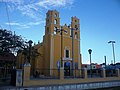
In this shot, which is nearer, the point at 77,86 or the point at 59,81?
the point at 59,81

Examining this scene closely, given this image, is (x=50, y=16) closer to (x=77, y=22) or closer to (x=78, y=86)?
(x=77, y=22)

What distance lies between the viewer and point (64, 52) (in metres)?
35.5

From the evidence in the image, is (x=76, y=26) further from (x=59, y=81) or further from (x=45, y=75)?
(x=59, y=81)

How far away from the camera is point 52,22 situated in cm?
3500

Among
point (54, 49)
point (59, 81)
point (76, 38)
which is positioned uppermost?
point (76, 38)

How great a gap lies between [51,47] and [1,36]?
13977 mm

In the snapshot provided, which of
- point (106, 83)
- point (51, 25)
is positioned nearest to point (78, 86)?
point (106, 83)

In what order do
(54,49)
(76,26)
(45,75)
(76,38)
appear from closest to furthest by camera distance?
(45,75)
(54,49)
(76,38)
(76,26)

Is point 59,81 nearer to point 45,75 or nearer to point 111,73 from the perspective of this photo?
point 111,73

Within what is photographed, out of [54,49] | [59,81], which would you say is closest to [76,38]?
[54,49]

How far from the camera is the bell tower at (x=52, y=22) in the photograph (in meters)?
34.8

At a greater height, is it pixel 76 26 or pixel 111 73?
pixel 76 26

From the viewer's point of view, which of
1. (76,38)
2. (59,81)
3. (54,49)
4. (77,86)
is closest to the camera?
(59,81)

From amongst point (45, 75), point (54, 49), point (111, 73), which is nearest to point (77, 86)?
point (111, 73)
